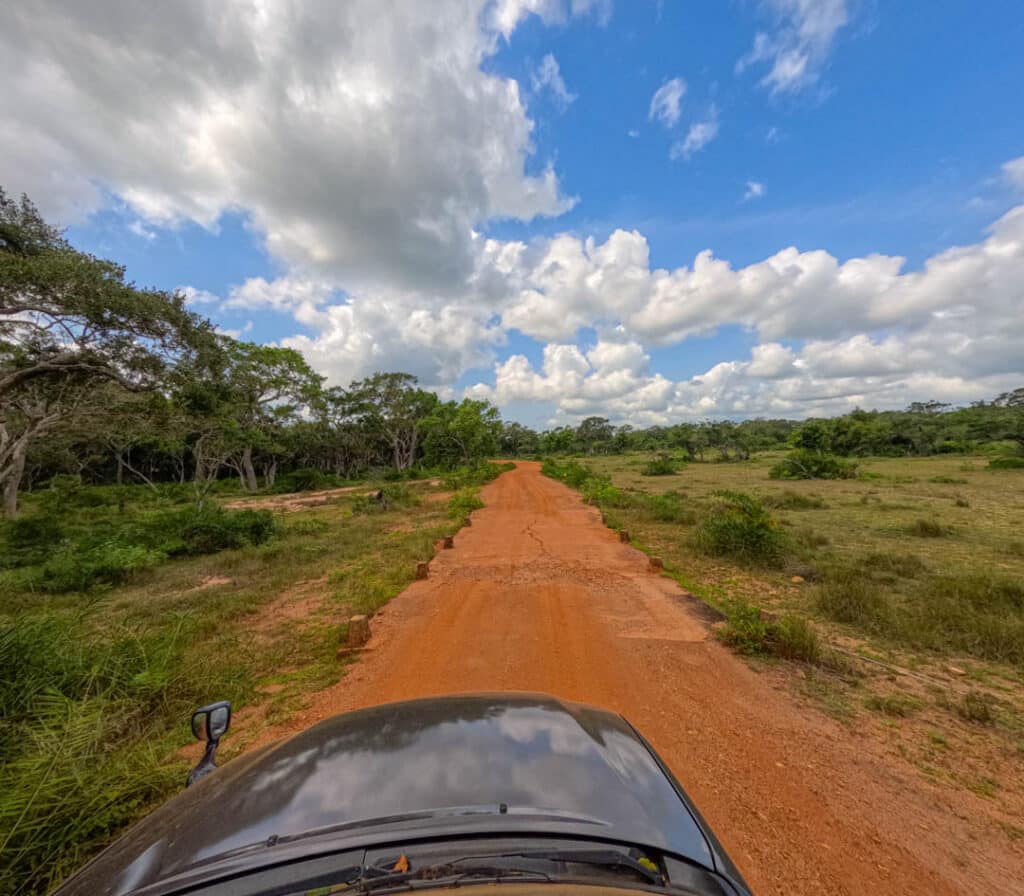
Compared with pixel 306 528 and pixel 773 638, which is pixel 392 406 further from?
pixel 773 638

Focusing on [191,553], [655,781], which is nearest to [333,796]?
[655,781]

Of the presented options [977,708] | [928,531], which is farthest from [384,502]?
[928,531]

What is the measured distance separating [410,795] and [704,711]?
3.47 meters

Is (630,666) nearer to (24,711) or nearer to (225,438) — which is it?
(24,711)

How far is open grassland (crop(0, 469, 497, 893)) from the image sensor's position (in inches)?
99.6

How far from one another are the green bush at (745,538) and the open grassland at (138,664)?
21.8ft

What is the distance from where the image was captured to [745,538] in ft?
30.3

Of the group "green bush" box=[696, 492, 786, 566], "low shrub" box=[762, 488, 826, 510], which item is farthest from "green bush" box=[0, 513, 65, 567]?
"low shrub" box=[762, 488, 826, 510]

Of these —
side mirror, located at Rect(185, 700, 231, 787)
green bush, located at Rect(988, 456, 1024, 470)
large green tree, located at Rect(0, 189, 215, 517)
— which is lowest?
green bush, located at Rect(988, 456, 1024, 470)

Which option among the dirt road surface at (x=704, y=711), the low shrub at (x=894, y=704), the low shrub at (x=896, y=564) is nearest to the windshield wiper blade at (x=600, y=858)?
Answer: the dirt road surface at (x=704, y=711)

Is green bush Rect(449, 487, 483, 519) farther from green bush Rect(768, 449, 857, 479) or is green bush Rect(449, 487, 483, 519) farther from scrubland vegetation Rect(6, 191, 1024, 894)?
green bush Rect(768, 449, 857, 479)

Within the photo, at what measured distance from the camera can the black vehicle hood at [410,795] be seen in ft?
4.25

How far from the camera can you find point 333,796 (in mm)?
1472

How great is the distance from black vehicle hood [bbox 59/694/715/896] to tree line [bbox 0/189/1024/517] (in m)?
10.5
